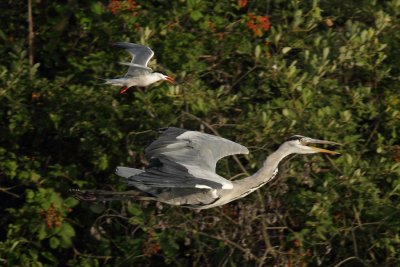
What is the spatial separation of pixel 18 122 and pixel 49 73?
0.94m

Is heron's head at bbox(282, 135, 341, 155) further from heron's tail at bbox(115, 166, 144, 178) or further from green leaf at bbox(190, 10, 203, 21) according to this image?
green leaf at bbox(190, 10, 203, 21)

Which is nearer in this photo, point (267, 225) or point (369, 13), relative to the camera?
point (267, 225)

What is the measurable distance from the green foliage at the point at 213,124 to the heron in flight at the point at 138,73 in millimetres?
82

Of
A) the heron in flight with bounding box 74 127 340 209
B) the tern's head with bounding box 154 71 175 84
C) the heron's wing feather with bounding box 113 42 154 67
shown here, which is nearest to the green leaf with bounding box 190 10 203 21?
the heron's wing feather with bounding box 113 42 154 67

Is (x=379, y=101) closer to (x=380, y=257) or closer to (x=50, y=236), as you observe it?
(x=380, y=257)

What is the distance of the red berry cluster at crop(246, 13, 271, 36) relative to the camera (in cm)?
907

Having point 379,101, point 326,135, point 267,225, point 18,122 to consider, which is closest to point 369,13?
point 379,101

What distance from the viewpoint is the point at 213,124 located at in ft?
27.3

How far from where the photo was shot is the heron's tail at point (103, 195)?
7827 millimetres

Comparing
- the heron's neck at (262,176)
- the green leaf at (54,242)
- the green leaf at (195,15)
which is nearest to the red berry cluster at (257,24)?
the green leaf at (195,15)

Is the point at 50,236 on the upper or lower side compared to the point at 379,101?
lower

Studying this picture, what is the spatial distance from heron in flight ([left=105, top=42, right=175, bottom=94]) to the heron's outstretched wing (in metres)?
1.02

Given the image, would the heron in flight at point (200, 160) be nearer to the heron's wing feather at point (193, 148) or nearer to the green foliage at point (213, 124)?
the heron's wing feather at point (193, 148)

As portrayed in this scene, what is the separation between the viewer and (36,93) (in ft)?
29.7
